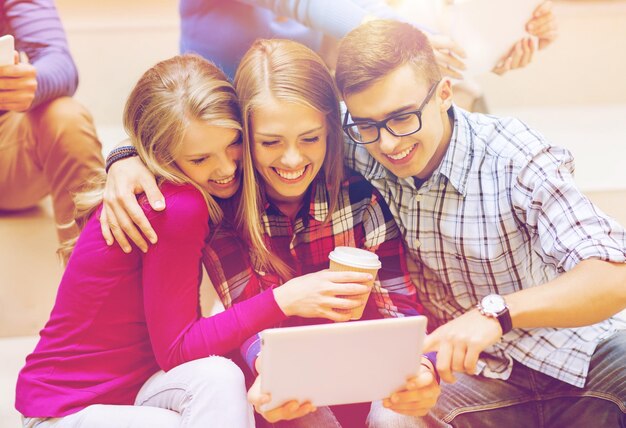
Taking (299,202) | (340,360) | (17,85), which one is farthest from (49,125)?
(340,360)

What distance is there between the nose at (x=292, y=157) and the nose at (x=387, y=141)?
0.47 feet

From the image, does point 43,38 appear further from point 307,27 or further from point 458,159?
point 458,159

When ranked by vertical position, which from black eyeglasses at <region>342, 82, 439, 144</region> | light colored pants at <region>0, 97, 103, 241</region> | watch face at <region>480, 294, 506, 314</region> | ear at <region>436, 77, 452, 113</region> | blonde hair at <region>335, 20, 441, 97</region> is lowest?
light colored pants at <region>0, 97, 103, 241</region>

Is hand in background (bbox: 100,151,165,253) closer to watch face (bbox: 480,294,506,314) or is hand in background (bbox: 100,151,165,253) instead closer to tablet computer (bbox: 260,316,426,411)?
tablet computer (bbox: 260,316,426,411)

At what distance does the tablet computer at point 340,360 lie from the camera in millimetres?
966

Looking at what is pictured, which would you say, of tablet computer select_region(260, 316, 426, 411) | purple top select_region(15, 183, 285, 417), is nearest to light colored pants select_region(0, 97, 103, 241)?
purple top select_region(15, 183, 285, 417)

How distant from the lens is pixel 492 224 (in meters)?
1.29

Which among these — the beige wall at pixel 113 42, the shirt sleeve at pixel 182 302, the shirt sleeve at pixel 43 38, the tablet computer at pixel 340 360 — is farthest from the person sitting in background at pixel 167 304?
the beige wall at pixel 113 42

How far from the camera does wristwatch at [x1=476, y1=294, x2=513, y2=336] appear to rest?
3.69ft

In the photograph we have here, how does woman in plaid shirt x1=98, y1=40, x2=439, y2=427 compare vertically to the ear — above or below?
below

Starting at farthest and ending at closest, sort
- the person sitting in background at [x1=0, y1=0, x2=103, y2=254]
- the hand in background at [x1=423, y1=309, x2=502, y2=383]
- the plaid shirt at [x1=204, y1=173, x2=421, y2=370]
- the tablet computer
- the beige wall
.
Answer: the beige wall → the person sitting in background at [x1=0, y1=0, x2=103, y2=254] → the plaid shirt at [x1=204, y1=173, x2=421, y2=370] → the hand in background at [x1=423, y1=309, x2=502, y2=383] → the tablet computer

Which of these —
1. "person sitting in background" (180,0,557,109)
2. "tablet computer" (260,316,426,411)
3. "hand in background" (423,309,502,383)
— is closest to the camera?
"tablet computer" (260,316,426,411)

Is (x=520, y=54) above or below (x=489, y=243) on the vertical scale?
above

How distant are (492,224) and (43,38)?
122cm
